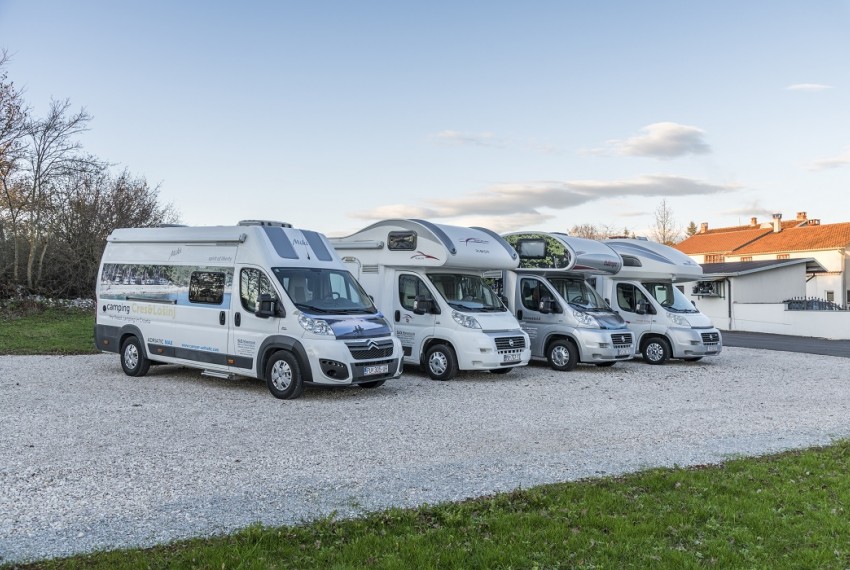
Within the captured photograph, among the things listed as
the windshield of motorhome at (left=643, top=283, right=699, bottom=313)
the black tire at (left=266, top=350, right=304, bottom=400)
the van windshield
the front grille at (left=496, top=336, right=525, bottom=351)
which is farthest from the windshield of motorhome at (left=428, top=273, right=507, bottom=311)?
the windshield of motorhome at (left=643, top=283, right=699, bottom=313)

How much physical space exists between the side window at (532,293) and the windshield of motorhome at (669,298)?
3.40 meters

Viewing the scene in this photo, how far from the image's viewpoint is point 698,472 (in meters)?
6.61

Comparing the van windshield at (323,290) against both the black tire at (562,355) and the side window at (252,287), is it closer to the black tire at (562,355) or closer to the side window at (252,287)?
the side window at (252,287)

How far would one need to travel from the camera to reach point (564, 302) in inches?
595

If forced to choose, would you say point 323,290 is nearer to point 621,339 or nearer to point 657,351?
point 621,339

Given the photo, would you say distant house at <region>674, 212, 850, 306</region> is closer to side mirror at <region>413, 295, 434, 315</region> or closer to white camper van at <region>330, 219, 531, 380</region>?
white camper van at <region>330, 219, 531, 380</region>

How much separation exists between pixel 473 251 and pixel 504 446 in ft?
20.7

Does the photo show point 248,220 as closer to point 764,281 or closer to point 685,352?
point 685,352

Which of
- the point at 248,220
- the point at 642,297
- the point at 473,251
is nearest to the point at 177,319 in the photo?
the point at 248,220

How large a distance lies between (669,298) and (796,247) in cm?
4051

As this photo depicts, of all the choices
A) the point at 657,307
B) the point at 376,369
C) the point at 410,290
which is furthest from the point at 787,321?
the point at 376,369

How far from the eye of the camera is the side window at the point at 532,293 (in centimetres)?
1548

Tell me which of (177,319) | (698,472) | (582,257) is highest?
(582,257)

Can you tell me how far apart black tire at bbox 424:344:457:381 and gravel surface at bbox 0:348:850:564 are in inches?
14.3
